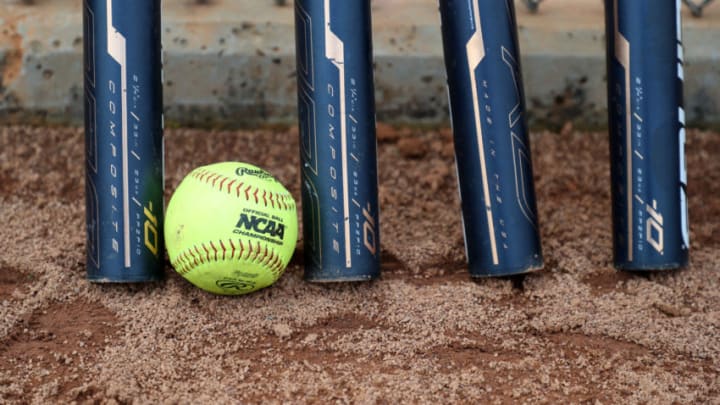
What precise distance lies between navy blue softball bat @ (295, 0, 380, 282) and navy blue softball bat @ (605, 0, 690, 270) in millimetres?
834

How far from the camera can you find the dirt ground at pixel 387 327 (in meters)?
2.53

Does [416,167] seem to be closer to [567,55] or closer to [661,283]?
[567,55]

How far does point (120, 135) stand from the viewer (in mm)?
2885

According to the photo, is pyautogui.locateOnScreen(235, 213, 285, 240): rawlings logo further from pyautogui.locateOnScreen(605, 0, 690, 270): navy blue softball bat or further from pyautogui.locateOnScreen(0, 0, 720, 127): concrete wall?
pyautogui.locateOnScreen(0, 0, 720, 127): concrete wall

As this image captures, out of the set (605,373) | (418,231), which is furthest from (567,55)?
(605,373)

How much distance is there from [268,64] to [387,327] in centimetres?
164

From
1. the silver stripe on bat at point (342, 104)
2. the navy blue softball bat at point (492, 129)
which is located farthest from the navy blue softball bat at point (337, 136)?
the navy blue softball bat at point (492, 129)

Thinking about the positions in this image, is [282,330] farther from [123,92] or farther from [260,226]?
[123,92]

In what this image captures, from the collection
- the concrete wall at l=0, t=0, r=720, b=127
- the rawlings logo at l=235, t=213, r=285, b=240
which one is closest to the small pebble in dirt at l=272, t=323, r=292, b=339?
the rawlings logo at l=235, t=213, r=285, b=240

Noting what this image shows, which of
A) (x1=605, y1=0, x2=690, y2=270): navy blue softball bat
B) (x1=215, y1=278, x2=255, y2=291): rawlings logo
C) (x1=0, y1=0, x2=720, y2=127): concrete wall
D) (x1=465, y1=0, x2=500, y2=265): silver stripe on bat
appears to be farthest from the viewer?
(x1=0, y1=0, x2=720, y2=127): concrete wall

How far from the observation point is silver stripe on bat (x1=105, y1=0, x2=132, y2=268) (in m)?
2.86

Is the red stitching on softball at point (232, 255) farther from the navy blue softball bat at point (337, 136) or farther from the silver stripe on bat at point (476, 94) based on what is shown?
the silver stripe on bat at point (476, 94)

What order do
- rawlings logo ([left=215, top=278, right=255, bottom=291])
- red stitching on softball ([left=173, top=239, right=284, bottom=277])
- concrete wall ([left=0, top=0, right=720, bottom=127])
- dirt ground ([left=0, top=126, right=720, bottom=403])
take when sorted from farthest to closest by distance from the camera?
concrete wall ([left=0, top=0, right=720, bottom=127])
rawlings logo ([left=215, top=278, right=255, bottom=291])
red stitching on softball ([left=173, top=239, right=284, bottom=277])
dirt ground ([left=0, top=126, right=720, bottom=403])

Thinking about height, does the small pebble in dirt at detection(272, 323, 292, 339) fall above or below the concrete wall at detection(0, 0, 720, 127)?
below
